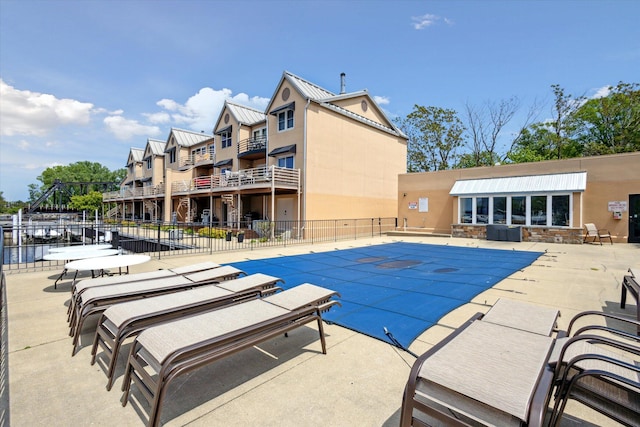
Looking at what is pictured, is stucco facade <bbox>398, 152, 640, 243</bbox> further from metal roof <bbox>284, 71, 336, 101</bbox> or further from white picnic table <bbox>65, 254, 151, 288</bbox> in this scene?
white picnic table <bbox>65, 254, 151, 288</bbox>

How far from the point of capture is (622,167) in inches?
552

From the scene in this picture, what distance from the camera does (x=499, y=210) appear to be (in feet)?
55.5

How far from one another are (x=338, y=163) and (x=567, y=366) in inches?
731

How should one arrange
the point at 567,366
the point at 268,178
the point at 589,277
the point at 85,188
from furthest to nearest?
the point at 85,188 < the point at 268,178 < the point at 589,277 < the point at 567,366

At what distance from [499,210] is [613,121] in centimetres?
1928

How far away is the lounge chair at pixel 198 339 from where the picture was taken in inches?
83.9

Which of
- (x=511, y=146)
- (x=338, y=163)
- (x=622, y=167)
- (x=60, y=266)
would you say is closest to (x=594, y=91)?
(x=511, y=146)

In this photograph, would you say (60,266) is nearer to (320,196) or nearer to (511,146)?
(320,196)

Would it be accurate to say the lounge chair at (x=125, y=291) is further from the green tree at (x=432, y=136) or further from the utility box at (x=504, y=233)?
the green tree at (x=432, y=136)

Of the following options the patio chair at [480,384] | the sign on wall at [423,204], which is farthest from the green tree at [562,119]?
the patio chair at [480,384]

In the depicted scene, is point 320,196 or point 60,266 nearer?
point 60,266

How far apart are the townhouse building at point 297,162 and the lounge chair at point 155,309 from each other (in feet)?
36.9

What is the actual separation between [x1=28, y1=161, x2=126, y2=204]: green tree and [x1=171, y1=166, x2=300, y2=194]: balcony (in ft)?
185

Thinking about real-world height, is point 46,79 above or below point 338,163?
above
